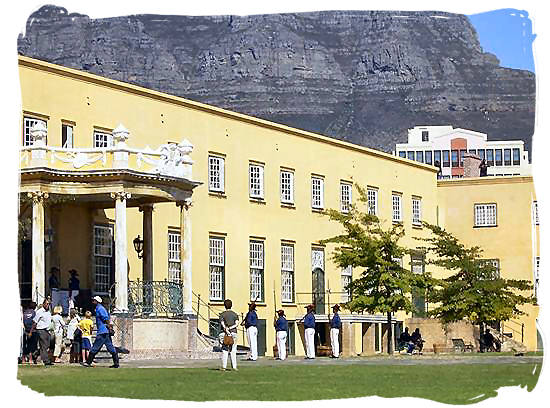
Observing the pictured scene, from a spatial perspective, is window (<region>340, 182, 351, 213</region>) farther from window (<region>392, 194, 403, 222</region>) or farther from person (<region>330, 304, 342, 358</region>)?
person (<region>330, 304, 342, 358</region>)

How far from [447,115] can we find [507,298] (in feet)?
16.1

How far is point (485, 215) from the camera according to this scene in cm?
2925

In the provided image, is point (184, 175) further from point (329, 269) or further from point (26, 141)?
point (329, 269)

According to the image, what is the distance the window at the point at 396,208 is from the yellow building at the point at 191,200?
64 millimetres

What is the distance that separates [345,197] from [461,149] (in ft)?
51.3

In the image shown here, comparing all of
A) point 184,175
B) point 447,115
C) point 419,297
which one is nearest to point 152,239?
point 184,175

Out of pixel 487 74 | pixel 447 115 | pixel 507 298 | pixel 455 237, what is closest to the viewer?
pixel 487 74

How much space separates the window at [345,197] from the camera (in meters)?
38.2

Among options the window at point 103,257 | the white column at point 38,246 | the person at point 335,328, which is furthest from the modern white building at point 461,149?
the white column at point 38,246

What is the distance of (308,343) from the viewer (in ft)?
104

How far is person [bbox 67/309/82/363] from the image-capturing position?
27031 millimetres

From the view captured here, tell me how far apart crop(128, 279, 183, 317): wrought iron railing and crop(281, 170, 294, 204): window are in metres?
8.45

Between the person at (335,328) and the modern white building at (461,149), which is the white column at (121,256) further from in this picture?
the modern white building at (461,149)

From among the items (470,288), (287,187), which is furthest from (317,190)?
(470,288)
